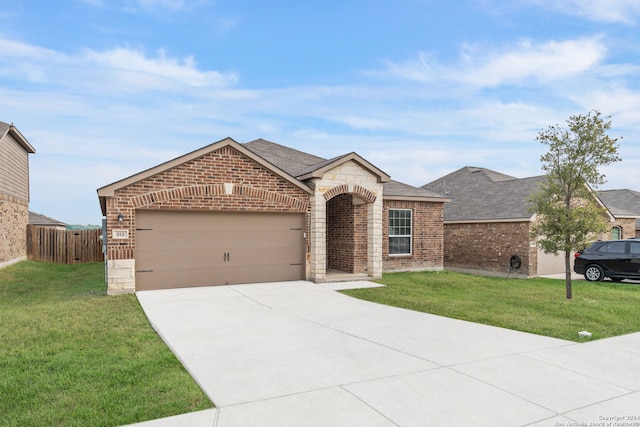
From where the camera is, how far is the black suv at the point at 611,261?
14.7 metres

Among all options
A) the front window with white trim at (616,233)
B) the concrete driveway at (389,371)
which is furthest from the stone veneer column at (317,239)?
the front window with white trim at (616,233)

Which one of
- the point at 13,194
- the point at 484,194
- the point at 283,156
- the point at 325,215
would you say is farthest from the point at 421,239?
the point at 13,194

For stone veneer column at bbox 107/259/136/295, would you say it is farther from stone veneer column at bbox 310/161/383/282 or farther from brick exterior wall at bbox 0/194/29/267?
brick exterior wall at bbox 0/194/29/267

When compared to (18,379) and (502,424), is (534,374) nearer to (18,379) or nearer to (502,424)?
(502,424)

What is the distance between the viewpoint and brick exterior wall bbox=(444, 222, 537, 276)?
17359 mm

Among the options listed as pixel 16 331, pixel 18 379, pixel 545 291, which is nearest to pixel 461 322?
pixel 545 291

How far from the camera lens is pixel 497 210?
19.1 meters

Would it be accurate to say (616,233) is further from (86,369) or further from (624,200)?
(86,369)

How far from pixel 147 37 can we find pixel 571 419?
13.2 meters

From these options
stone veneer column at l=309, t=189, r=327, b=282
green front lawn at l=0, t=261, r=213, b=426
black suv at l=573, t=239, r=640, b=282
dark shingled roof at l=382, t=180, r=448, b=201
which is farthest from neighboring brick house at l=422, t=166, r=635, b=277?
green front lawn at l=0, t=261, r=213, b=426

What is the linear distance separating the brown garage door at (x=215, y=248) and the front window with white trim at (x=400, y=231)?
15.8ft

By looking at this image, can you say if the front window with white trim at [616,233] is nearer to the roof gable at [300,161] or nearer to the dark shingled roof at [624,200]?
the dark shingled roof at [624,200]

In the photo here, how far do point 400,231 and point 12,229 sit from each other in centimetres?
→ 1848

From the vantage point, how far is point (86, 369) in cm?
524
